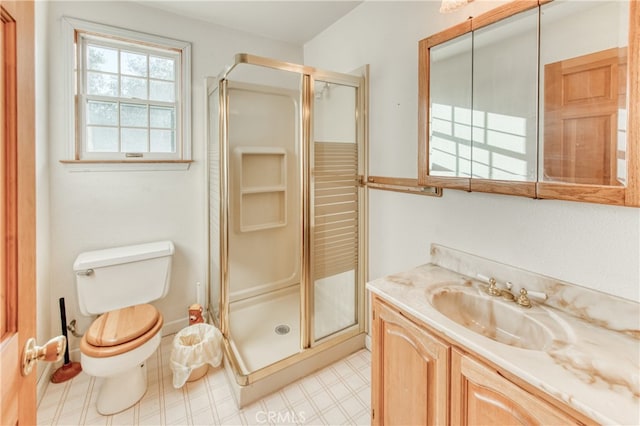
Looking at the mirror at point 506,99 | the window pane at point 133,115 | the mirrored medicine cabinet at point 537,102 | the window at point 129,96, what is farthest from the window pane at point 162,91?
the mirror at point 506,99

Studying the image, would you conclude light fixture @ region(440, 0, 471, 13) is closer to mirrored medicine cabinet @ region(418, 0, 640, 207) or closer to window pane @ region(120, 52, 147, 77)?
mirrored medicine cabinet @ region(418, 0, 640, 207)

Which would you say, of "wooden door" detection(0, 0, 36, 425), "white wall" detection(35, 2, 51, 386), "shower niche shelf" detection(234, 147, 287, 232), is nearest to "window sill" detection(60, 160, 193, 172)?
"white wall" detection(35, 2, 51, 386)

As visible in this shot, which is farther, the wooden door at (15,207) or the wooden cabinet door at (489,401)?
the wooden cabinet door at (489,401)

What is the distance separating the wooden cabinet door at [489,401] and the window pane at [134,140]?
7.48 feet

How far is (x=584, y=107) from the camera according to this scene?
104 cm

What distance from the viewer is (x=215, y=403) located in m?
1.73

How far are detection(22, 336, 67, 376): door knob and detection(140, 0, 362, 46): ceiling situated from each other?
2173mm

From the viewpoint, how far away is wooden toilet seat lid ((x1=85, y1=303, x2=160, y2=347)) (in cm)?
160

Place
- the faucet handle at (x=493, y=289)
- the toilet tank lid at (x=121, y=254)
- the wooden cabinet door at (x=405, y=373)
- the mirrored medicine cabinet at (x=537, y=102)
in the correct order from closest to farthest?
the mirrored medicine cabinet at (x=537, y=102) < the wooden cabinet door at (x=405, y=373) < the faucet handle at (x=493, y=289) < the toilet tank lid at (x=121, y=254)

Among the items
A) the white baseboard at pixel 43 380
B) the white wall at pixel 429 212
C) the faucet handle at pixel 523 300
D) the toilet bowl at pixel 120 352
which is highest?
the white wall at pixel 429 212

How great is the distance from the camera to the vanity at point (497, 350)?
0.78 metres

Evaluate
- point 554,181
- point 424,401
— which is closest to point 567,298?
point 554,181

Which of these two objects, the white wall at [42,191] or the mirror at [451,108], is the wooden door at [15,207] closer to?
the white wall at [42,191]

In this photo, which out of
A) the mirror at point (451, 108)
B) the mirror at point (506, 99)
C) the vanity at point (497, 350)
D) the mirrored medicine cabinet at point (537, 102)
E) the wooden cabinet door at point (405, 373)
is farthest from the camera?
the mirror at point (451, 108)
